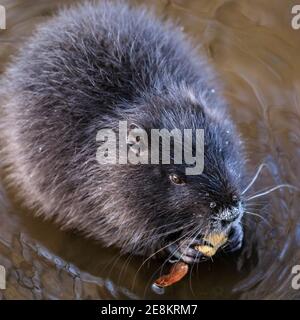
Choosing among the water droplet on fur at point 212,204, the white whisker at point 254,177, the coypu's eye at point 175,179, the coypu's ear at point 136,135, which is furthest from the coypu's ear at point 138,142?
the white whisker at point 254,177

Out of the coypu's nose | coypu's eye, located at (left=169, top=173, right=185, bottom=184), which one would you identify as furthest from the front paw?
coypu's eye, located at (left=169, top=173, right=185, bottom=184)

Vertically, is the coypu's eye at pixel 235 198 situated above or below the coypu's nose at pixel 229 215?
above

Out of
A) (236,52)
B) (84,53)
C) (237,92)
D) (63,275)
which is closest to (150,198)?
(63,275)

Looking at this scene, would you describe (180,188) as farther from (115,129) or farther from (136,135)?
(115,129)

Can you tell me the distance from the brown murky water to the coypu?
0.11 m

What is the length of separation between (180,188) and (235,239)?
1.65 ft

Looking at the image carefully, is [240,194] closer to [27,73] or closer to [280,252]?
[280,252]

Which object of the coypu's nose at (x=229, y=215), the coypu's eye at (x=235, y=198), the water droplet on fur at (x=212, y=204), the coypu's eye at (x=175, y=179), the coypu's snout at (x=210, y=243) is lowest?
the coypu's snout at (x=210, y=243)

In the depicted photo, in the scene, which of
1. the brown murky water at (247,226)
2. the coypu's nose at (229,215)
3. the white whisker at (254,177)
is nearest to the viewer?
the coypu's nose at (229,215)

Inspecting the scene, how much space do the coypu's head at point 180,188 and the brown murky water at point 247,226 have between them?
0.15m

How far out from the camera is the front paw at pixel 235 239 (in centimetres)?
383

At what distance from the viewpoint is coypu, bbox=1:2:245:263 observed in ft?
11.8

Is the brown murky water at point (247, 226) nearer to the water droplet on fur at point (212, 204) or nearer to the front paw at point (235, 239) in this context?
the front paw at point (235, 239)

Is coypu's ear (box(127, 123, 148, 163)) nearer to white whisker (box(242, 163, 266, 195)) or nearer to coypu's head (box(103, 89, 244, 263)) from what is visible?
coypu's head (box(103, 89, 244, 263))
